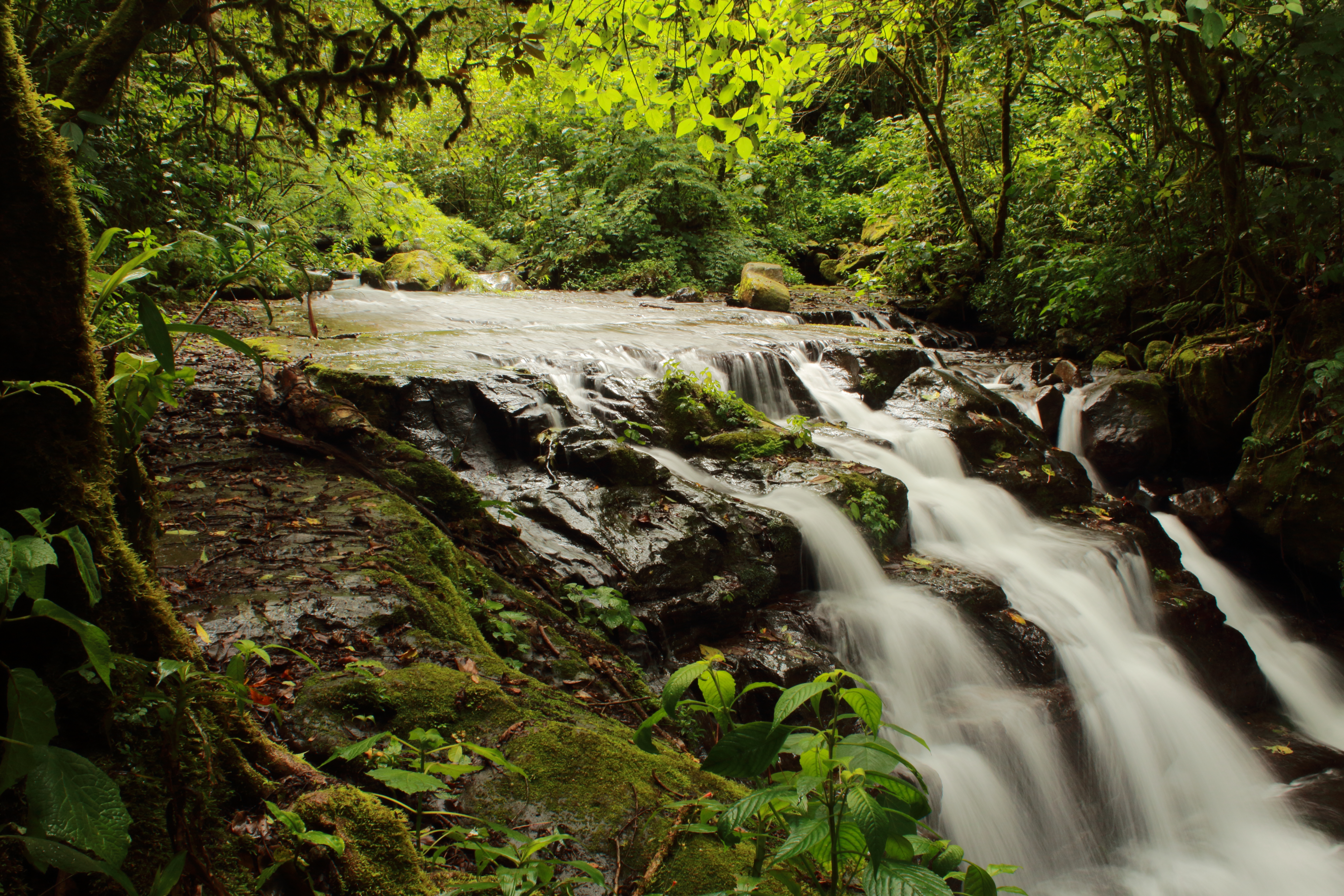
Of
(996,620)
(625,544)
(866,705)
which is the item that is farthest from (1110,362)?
(866,705)

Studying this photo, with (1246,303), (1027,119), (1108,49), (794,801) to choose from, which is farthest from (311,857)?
(1027,119)

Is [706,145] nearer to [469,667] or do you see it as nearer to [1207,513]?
[469,667]

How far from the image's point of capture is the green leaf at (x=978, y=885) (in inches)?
58.2

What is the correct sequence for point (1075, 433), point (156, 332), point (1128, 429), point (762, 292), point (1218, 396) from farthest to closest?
point (762, 292)
point (1075, 433)
point (1128, 429)
point (1218, 396)
point (156, 332)

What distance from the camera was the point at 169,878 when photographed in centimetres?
106

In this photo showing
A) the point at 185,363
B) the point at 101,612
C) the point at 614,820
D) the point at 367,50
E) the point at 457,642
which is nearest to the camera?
the point at 101,612

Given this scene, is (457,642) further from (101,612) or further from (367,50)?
(367,50)

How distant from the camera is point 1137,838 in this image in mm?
4617

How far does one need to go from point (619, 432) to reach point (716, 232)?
13216 millimetres

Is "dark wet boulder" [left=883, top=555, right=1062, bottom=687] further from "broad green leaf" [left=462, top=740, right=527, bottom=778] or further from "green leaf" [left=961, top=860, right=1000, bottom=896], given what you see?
"broad green leaf" [left=462, top=740, right=527, bottom=778]

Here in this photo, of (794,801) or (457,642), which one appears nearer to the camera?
(794,801)

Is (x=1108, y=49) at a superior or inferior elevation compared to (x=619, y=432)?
superior

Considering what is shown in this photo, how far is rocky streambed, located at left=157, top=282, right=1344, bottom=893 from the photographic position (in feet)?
7.36

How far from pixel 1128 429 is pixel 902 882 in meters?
8.77
